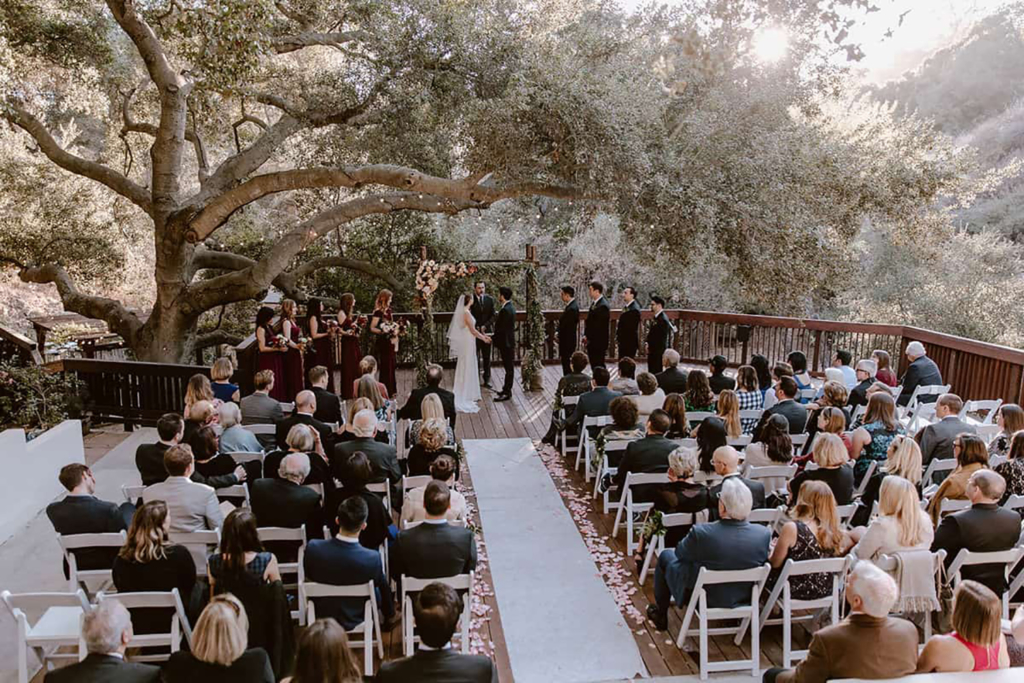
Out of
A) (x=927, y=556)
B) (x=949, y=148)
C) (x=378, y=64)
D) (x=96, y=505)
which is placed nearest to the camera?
(x=927, y=556)

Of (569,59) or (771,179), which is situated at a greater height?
(569,59)

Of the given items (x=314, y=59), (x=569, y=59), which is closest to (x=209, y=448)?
(x=569, y=59)

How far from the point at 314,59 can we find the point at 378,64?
438 cm

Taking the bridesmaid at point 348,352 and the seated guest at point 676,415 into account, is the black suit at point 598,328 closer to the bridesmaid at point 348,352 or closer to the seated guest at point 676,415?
the bridesmaid at point 348,352

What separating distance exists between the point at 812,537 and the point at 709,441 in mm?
1409

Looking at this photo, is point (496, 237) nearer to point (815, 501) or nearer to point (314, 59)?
point (314, 59)

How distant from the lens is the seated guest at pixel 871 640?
3264 mm

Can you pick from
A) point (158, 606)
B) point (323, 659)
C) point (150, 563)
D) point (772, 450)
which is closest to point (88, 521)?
point (150, 563)

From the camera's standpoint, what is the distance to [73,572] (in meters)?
4.39

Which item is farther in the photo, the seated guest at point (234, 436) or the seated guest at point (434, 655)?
the seated guest at point (234, 436)

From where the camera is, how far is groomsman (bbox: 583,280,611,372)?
10.2 meters

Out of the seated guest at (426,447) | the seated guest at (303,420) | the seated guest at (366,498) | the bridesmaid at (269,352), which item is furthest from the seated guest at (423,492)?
the bridesmaid at (269,352)

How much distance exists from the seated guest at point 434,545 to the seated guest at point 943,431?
164 inches

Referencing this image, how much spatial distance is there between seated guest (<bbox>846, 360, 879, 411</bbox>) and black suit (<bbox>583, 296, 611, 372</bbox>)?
3.44 meters
